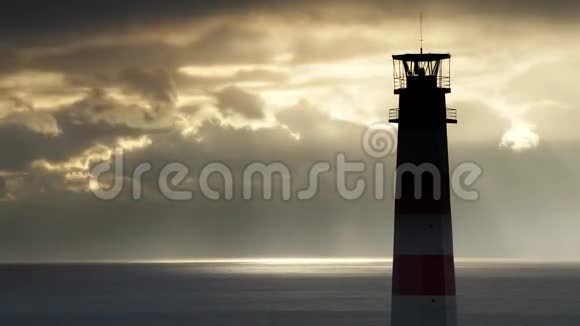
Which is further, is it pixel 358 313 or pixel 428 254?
pixel 358 313

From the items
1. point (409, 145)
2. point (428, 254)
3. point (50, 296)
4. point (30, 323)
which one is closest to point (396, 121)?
point (409, 145)

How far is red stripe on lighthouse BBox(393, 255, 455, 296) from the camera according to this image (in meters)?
38.1

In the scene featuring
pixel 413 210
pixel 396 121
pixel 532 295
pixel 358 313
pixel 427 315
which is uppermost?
pixel 532 295

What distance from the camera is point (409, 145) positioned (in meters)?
37.8

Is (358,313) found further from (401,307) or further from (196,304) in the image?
(401,307)

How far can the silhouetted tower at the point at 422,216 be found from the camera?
37844 mm

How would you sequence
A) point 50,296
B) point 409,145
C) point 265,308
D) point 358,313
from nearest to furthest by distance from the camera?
point 409,145 → point 358,313 → point 265,308 → point 50,296

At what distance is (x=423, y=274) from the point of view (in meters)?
38.1

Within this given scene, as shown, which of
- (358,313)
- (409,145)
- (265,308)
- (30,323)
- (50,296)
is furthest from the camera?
(50,296)

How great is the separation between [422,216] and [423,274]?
177cm

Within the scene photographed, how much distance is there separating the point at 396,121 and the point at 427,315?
19.7ft

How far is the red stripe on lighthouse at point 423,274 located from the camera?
38.1 m

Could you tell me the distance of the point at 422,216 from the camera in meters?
38.0

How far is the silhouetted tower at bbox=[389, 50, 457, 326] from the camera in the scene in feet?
124
